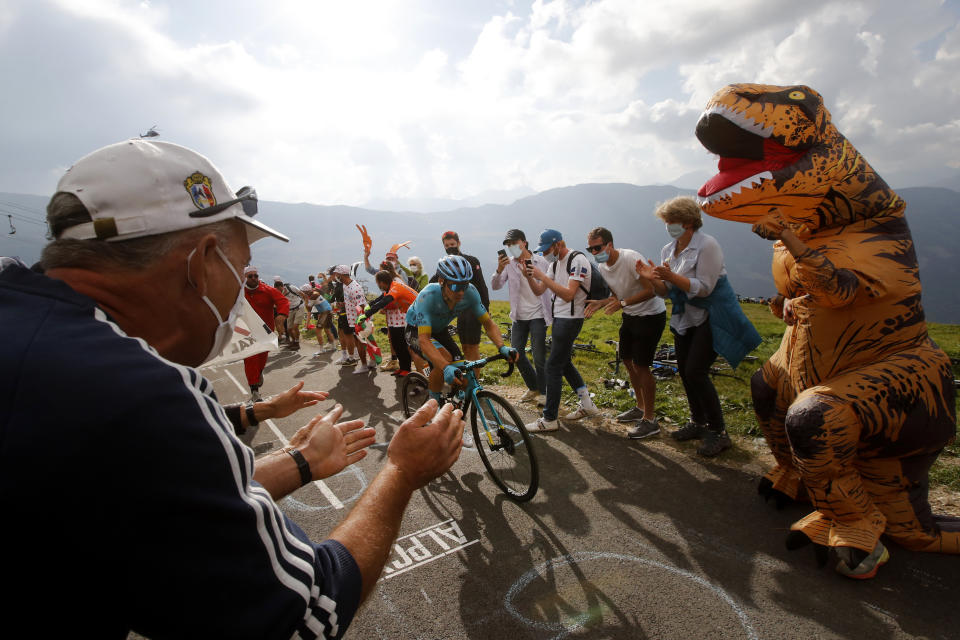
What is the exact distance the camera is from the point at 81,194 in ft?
3.76

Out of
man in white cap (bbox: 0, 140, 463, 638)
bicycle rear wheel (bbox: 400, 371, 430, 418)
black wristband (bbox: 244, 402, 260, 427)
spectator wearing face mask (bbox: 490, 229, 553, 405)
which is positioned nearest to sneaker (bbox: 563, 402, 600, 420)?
spectator wearing face mask (bbox: 490, 229, 553, 405)

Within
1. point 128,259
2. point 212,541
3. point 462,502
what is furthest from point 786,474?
point 128,259

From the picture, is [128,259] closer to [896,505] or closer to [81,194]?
[81,194]

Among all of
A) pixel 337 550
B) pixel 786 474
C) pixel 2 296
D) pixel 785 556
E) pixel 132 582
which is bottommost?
pixel 785 556

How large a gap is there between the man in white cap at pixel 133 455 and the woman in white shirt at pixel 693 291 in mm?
3822

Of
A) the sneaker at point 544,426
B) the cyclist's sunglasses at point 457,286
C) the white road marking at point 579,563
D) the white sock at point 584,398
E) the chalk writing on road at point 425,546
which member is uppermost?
the cyclist's sunglasses at point 457,286

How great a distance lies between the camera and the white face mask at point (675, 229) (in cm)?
433

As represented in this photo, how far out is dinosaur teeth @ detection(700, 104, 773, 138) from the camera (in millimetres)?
2764

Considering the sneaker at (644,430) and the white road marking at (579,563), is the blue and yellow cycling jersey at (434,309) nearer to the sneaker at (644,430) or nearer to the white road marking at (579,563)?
the sneaker at (644,430)

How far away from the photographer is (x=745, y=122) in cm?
277

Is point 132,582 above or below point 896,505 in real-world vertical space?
above

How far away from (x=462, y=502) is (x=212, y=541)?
3.45 metres

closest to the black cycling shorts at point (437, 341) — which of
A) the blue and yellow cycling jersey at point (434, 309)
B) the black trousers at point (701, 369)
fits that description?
the blue and yellow cycling jersey at point (434, 309)

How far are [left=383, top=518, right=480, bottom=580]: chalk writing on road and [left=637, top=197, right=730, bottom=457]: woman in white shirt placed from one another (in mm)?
2568
